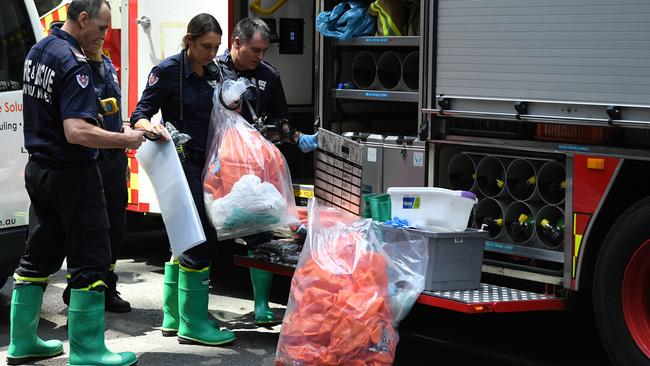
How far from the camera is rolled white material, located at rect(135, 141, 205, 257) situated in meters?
5.65

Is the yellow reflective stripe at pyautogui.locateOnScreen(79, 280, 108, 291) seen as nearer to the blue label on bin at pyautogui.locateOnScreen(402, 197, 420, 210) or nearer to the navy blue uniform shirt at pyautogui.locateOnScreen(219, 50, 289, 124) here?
the navy blue uniform shirt at pyautogui.locateOnScreen(219, 50, 289, 124)

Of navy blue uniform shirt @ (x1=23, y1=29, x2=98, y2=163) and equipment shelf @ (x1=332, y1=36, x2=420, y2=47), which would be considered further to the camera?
equipment shelf @ (x1=332, y1=36, x2=420, y2=47)

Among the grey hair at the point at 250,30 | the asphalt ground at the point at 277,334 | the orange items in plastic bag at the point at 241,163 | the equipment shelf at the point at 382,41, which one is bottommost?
the asphalt ground at the point at 277,334

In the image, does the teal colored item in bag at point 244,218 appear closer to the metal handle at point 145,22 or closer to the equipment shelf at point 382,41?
the equipment shelf at point 382,41

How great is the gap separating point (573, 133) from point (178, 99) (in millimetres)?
2184

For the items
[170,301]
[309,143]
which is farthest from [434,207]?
[170,301]

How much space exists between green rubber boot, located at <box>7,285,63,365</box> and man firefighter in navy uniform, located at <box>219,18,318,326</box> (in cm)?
142

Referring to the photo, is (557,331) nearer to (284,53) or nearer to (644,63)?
(644,63)

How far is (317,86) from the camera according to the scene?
22.9 feet

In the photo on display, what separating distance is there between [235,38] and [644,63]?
2.44 metres

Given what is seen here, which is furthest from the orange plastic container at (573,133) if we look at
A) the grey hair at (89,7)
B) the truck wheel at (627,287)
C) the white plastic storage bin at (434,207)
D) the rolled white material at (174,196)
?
the grey hair at (89,7)

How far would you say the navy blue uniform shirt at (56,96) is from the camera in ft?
17.1

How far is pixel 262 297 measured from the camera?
6.64m

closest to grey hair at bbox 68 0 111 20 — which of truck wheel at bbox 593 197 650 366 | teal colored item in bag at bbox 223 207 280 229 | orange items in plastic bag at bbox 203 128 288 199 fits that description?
orange items in plastic bag at bbox 203 128 288 199
